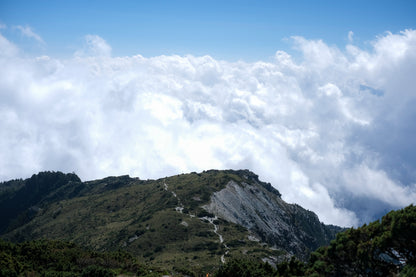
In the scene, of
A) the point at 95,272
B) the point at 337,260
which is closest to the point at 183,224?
the point at 95,272

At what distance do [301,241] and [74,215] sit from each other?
4999 inches

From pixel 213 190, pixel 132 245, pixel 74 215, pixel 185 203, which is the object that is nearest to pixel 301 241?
pixel 213 190

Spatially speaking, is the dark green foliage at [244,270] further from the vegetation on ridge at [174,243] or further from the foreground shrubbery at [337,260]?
the vegetation on ridge at [174,243]

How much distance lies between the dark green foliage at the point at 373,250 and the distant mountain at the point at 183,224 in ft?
158

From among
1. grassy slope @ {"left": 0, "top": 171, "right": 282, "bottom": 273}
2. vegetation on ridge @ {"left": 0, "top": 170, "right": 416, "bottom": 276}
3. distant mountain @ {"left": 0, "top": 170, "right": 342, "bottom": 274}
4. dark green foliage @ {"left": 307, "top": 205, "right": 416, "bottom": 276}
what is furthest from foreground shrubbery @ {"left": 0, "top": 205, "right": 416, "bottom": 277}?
distant mountain @ {"left": 0, "top": 170, "right": 342, "bottom": 274}

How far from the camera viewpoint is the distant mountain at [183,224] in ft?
363

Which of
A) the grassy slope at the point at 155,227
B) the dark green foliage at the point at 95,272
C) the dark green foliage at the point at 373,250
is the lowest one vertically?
the dark green foliage at the point at 95,272

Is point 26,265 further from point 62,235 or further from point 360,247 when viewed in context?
point 62,235

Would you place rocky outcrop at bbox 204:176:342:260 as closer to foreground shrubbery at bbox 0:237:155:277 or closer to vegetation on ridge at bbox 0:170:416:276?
vegetation on ridge at bbox 0:170:416:276

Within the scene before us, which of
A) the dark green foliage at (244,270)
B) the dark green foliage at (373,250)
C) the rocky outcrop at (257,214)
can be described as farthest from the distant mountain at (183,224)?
the dark green foliage at (373,250)

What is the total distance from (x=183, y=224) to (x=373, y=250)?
9456 centimetres

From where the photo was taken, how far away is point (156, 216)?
13962cm

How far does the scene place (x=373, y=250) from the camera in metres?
41.4

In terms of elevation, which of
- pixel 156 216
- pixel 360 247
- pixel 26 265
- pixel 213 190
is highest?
A: pixel 213 190
